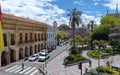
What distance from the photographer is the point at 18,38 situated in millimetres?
46219

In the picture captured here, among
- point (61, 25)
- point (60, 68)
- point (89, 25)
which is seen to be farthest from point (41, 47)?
point (61, 25)

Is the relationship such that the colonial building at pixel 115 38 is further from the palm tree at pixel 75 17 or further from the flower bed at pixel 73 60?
the flower bed at pixel 73 60

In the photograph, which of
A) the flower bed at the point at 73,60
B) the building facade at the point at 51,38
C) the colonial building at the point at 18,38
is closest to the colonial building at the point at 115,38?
the building facade at the point at 51,38

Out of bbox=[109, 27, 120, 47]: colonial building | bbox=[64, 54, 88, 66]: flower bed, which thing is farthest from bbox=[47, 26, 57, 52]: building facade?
bbox=[64, 54, 88, 66]: flower bed

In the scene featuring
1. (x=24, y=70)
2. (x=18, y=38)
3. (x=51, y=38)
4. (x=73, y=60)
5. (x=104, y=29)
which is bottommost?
(x=24, y=70)

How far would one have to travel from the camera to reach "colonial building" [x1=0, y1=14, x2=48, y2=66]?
133 ft

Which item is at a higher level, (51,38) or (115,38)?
(115,38)

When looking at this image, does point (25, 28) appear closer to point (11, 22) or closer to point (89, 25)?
point (11, 22)

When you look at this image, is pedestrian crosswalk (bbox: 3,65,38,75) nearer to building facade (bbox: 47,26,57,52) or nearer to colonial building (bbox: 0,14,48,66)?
colonial building (bbox: 0,14,48,66)

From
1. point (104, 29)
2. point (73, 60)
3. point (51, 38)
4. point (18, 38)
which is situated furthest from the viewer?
point (51, 38)

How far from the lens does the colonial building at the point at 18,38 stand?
40.7m

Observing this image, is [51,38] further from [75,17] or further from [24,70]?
[24,70]

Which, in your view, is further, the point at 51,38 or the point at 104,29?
the point at 51,38

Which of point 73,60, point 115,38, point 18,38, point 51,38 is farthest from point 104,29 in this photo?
point 18,38
